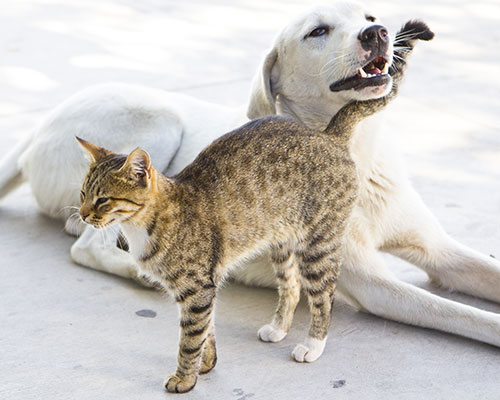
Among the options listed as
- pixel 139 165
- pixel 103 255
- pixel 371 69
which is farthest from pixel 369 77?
pixel 103 255

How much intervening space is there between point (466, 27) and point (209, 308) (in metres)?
4.96

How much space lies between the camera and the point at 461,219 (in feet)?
14.0

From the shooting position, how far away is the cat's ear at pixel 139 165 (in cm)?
267

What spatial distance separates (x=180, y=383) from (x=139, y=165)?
0.79 meters

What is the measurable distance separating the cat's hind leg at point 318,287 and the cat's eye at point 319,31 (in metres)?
0.89

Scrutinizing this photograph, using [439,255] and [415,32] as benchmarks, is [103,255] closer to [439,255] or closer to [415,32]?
[439,255]

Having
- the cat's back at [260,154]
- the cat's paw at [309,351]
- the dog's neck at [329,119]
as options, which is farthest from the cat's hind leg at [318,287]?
the dog's neck at [329,119]

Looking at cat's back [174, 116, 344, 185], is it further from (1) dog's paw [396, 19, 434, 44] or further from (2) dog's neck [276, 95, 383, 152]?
(1) dog's paw [396, 19, 434, 44]

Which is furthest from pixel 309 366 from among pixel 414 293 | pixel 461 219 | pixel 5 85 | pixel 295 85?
pixel 5 85

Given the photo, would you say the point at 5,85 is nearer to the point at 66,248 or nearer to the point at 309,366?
the point at 66,248

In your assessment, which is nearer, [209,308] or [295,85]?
[209,308]

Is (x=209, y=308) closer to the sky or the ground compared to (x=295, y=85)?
closer to the ground

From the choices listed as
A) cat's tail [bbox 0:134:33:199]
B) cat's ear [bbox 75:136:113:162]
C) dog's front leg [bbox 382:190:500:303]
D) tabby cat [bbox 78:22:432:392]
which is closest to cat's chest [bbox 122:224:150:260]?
tabby cat [bbox 78:22:432:392]

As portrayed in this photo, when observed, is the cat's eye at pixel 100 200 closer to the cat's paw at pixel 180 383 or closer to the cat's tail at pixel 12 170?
the cat's paw at pixel 180 383
